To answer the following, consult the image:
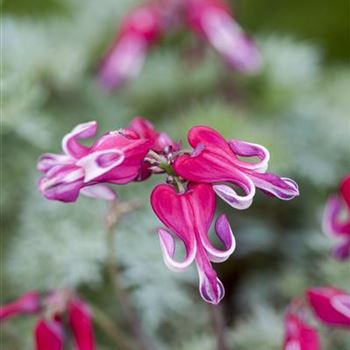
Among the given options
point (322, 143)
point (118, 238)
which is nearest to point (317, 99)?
point (322, 143)

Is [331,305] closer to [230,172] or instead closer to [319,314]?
[319,314]

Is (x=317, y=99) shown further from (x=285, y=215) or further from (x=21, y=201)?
(x=21, y=201)

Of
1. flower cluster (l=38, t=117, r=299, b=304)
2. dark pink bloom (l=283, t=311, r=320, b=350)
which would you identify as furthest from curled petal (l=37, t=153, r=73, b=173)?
dark pink bloom (l=283, t=311, r=320, b=350)

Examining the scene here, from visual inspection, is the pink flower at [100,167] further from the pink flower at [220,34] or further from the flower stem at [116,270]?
the pink flower at [220,34]

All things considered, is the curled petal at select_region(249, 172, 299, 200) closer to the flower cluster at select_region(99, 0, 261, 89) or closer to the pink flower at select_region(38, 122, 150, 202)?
the pink flower at select_region(38, 122, 150, 202)

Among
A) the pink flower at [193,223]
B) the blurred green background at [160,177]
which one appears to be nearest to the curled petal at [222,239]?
the pink flower at [193,223]

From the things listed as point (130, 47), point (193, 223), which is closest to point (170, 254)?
point (193, 223)
